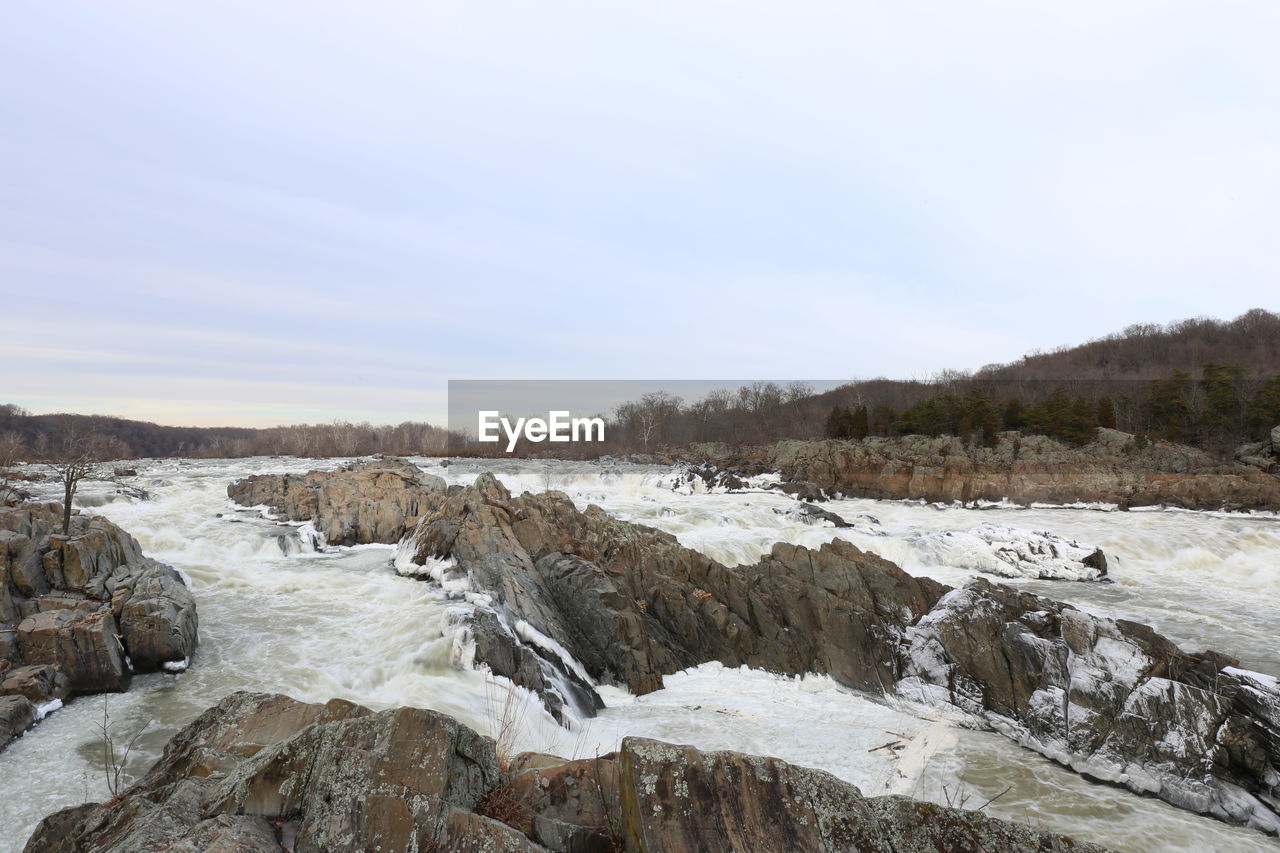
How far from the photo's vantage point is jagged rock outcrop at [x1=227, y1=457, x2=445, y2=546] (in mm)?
20906

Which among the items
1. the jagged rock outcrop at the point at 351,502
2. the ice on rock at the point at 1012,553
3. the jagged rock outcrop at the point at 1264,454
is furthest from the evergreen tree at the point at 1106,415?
the jagged rock outcrop at the point at 351,502

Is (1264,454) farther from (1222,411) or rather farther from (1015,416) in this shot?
(1015,416)

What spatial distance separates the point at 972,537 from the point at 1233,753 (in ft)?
47.9

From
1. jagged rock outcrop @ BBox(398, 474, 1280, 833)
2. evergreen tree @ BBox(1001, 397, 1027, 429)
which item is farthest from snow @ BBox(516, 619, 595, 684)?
evergreen tree @ BBox(1001, 397, 1027, 429)

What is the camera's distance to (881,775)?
26.5 ft

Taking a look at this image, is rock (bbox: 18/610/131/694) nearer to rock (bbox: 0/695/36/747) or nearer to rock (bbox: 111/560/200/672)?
rock (bbox: 111/560/200/672)

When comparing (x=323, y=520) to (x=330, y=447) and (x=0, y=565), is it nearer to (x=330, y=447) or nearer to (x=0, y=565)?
(x=0, y=565)

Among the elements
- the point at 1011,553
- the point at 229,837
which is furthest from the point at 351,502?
the point at 1011,553

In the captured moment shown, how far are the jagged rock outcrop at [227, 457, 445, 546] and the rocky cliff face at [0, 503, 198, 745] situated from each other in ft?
26.2

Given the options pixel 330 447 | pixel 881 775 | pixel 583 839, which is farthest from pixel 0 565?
pixel 330 447

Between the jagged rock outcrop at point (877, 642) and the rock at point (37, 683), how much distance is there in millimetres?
5854

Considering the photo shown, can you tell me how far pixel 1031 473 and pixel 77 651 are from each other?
4224 cm

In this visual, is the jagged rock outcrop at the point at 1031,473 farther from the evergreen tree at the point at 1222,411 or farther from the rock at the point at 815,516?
the evergreen tree at the point at 1222,411

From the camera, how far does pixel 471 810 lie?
3.92m
